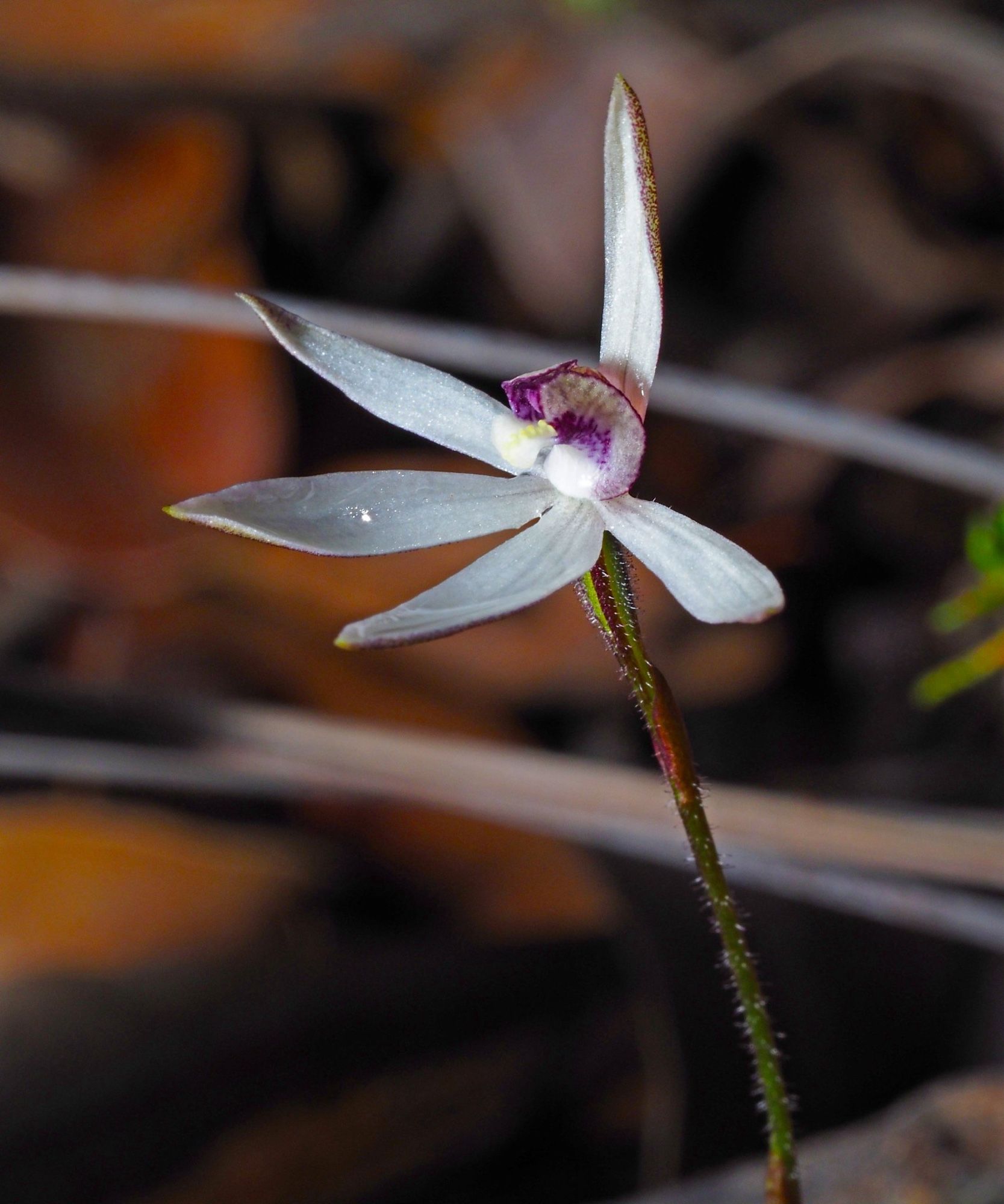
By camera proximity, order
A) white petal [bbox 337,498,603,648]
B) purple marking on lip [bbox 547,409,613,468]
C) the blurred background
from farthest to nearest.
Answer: the blurred background → purple marking on lip [bbox 547,409,613,468] → white petal [bbox 337,498,603,648]

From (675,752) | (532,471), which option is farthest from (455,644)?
(675,752)

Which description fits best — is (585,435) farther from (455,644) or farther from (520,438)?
(455,644)

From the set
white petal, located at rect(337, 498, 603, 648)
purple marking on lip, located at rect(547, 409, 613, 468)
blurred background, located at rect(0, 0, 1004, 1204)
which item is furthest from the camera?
blurred background, located at rect(0, 0, 1004, 1204)

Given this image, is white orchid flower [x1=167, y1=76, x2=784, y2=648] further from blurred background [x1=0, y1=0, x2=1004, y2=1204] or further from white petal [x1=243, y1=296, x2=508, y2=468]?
blurred background [x1=0, y1=0, x2=1004, y2=1204]

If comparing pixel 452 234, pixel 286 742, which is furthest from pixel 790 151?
pixel 286 742

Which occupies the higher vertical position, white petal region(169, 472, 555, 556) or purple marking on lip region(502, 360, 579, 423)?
purple marking on lip region(502, 360, 579, 423)

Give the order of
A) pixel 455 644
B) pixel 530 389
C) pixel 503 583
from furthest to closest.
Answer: pixel 455 644
pixel 530 389
pixel 503 583

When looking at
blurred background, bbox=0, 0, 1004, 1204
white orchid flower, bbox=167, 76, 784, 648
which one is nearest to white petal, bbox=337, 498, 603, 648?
white orchid flower, bbox=167, 76, 784, 648

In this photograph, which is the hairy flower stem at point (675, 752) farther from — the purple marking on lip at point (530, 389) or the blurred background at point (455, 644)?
the blurred background at point (455, 644)
